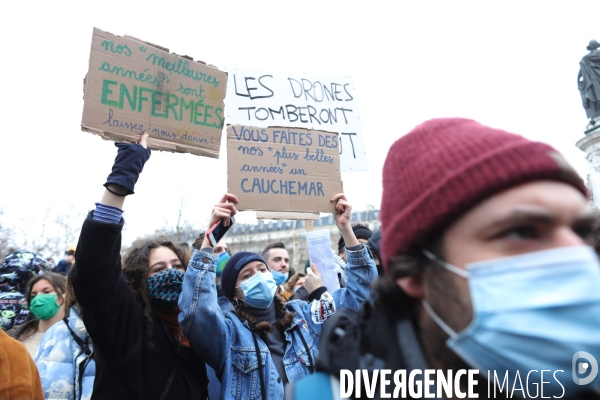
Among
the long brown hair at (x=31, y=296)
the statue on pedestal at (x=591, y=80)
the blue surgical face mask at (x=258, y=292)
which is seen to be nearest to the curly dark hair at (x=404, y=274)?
the blue surgical face mask at (x=258, y=292)

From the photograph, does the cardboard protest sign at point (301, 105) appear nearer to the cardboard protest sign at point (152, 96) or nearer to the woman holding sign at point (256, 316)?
the cardboard protest sign at point (152, 96)

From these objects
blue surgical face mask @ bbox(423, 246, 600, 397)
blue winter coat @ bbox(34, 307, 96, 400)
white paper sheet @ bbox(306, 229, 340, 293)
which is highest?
white paper sheet @ bbox(306, 229, 340, 293)

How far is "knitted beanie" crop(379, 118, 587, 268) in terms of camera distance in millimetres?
1204

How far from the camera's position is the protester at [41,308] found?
4.12 m

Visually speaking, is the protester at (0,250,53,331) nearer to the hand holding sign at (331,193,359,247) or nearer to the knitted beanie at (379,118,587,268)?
the hand holding sign at (331,193,359,247)

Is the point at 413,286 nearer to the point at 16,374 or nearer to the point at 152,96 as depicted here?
the point at 16,374

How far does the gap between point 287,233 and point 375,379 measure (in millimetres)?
78379

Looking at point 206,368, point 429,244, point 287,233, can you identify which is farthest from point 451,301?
point 287,233

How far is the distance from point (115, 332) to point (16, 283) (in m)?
2.98

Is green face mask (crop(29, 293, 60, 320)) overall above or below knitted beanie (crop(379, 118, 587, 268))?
below

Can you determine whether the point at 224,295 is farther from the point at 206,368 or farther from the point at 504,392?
the point at 504,392

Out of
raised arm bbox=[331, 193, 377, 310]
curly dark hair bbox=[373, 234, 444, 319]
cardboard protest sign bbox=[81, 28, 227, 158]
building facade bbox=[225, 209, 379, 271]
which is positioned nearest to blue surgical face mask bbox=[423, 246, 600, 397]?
curly dark hair bbox=[373, 234, 444, 319]

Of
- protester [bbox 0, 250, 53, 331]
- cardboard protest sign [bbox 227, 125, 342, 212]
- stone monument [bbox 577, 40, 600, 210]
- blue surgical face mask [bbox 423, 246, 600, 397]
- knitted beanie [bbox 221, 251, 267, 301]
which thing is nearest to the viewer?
blue surgical face mask [bbox 423, 246, 600, 397]

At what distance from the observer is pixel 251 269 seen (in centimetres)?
337
